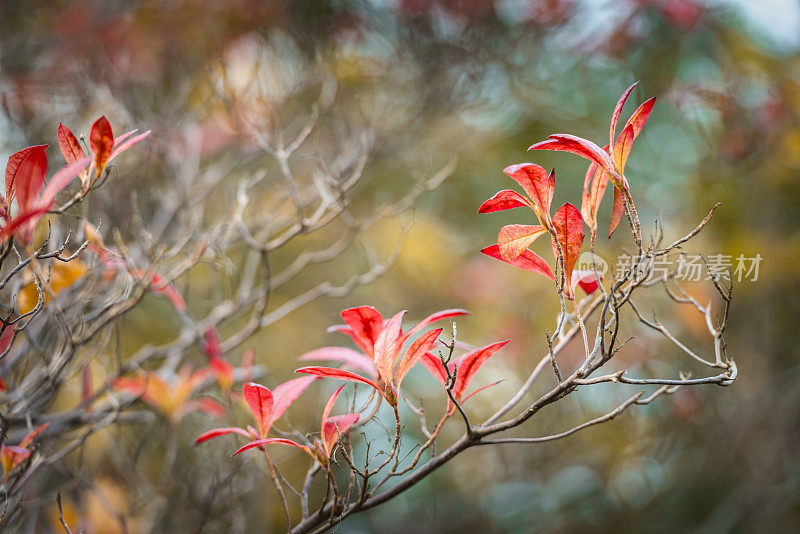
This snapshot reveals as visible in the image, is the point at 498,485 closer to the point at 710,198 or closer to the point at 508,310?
the point at 508,310

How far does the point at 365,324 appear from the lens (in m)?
0.53

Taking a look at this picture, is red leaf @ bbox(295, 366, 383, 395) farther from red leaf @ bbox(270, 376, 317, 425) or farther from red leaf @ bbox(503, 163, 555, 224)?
red leaf @ bbox(503, 163, 555, 224)

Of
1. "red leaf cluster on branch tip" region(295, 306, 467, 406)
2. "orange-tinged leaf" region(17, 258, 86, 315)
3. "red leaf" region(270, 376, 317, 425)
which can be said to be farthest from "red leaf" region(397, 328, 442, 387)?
"orange-tinged leaf" region(17, 258, 86, 315)

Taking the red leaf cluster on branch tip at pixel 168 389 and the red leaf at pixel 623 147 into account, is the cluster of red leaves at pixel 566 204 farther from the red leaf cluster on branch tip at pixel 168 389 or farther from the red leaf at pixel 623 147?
the red leaf cluster on branch tip at pixel 168 389

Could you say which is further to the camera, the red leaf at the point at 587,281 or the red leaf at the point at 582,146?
the red leaf at the point at 587,281

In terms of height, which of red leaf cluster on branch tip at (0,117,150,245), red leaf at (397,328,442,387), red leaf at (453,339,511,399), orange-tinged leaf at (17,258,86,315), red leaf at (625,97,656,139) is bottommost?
red leaf at (453,339,511,399)

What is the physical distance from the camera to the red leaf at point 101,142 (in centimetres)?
52

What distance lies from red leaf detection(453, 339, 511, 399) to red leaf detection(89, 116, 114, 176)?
356 mm

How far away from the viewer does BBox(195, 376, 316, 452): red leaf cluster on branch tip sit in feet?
1.68

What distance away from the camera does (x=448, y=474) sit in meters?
2.04

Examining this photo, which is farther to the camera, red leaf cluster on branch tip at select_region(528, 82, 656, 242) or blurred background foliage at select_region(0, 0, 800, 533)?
blurred background foliage at select_region(0, 0, 800, 533)

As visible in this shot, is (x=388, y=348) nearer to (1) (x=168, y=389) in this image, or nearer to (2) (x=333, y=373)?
(2) (x=333, y=373)

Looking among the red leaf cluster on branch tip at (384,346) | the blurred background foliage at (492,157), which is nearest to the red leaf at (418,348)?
the red leaf cluster on branch tip at (384,346)

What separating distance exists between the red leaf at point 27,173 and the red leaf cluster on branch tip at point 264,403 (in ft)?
0.74
